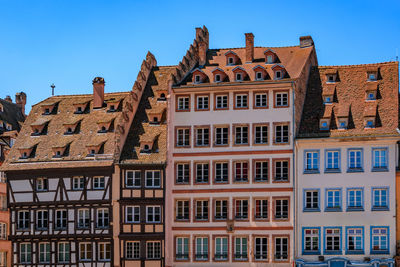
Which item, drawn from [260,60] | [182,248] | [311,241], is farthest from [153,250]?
[260,60]

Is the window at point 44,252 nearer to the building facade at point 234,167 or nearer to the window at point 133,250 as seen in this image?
the window at point 133,250

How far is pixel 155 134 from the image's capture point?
6438 cm

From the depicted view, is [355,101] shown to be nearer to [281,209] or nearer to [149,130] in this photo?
[281,209]

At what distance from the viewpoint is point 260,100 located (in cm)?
6288

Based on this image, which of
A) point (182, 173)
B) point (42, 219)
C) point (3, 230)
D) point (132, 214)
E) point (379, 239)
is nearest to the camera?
point (379, 239)

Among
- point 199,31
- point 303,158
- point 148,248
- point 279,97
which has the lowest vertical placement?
point 148,248

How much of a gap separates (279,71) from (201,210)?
11.5 meters

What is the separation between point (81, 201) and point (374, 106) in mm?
22024

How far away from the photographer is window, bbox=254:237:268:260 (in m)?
61.2

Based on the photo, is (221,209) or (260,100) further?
(260,100)

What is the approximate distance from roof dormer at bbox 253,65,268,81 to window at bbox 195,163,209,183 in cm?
732

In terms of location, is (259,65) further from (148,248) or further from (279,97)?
(148,248)

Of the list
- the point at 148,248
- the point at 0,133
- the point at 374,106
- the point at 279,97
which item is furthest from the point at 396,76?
the point at 0,133

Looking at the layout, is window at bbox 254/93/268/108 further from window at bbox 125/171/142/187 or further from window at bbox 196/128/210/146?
window at bbox 125/171/142/187
